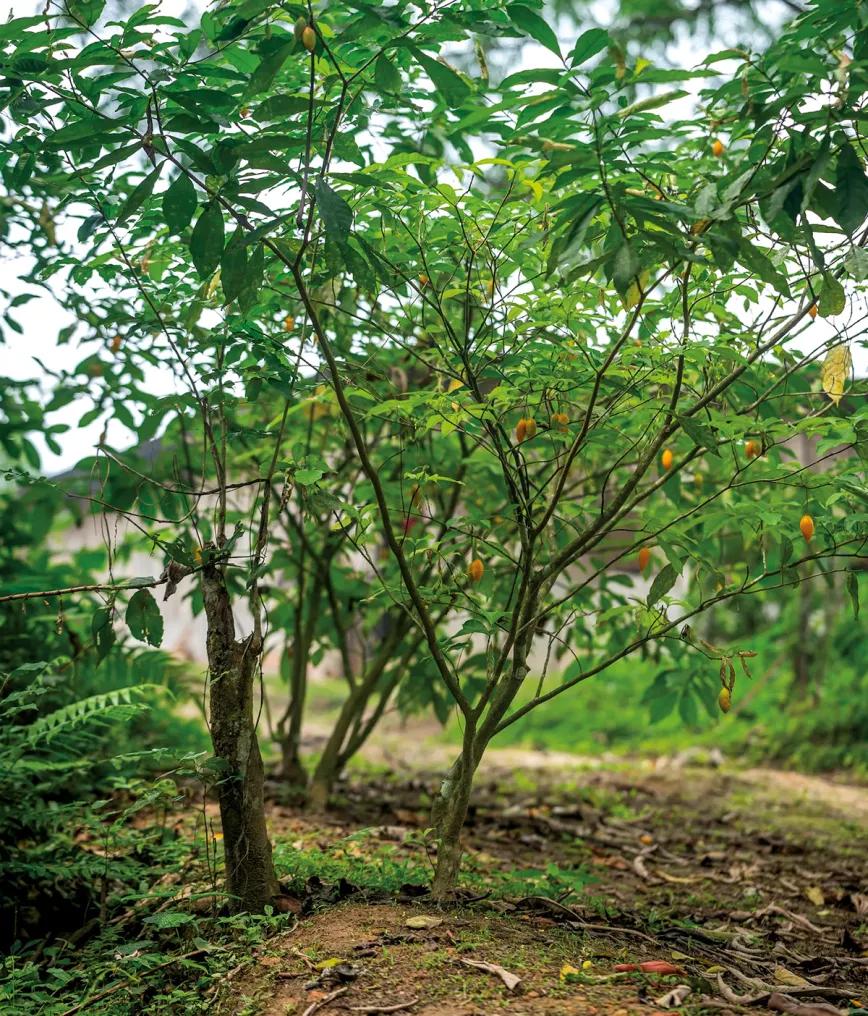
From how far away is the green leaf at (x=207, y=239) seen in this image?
1853 millimetres

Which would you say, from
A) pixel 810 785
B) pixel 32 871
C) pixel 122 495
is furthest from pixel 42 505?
pixel 810 785

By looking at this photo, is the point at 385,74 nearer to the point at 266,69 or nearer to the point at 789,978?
the point at 266,69

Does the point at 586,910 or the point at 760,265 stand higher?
the point at 760,265

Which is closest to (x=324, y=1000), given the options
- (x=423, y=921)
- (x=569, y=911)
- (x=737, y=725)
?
(x=423, y=921)

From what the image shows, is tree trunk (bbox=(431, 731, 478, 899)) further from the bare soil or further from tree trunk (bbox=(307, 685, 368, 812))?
tree trunk (bbox=(307, 685, 368, 812))

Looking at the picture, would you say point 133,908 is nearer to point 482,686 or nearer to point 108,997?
point 108,997

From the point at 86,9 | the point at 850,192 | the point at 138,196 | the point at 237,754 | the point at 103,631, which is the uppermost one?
the point at 86,9

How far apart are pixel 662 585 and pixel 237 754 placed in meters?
1.06

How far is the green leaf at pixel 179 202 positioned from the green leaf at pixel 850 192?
1.18m

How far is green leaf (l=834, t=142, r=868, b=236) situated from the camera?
1658 millimetres

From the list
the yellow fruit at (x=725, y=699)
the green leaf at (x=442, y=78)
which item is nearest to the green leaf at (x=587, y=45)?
the green leaf at (x=442, y=78)

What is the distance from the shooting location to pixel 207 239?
1.86 metres

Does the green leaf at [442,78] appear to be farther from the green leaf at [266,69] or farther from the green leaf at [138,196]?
the green leaf at [138,196]

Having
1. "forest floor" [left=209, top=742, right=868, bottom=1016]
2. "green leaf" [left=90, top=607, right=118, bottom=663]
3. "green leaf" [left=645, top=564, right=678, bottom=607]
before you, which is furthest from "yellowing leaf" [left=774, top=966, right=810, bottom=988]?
"green leaf" [left=90, top=607, right=118, bottom=663]
